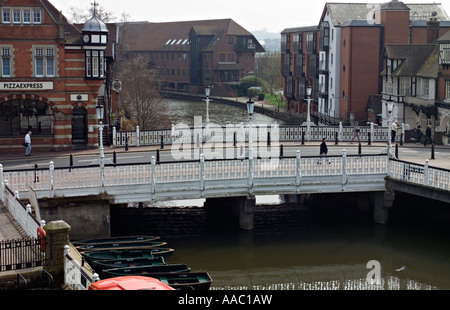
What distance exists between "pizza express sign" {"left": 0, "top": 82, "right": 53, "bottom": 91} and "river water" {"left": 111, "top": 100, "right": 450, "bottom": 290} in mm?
10486

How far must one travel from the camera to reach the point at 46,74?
148ft

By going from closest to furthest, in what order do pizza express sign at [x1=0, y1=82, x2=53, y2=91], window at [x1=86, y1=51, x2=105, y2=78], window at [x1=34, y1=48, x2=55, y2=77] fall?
pizza express sign at [x1=0, y1=82, x2=53, y2=91] → window at [x1=34, y1=48, x2=55, y2=77] → window at [x1=86, y1=51, x2=105, y2=78]

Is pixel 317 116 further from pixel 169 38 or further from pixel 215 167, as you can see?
pixel 169 38

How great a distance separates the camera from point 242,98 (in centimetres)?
12625

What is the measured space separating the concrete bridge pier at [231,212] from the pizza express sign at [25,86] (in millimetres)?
13120

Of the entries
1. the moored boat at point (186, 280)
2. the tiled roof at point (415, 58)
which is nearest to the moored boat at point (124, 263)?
the moored boat at point (186, 280)

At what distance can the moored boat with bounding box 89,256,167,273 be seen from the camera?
27.1 metres

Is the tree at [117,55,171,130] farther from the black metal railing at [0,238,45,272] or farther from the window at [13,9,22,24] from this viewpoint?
the black metal railing at [0,238,45,272]

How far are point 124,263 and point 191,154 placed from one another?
16.0 meters

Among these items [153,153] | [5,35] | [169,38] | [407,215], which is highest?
[169,38]

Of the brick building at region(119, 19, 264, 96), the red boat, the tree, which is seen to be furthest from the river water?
the brick building at region(119, 19, 264, 96)

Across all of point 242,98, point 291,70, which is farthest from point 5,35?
point 242,98

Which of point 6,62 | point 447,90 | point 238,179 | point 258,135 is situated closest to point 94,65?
point 6,62
